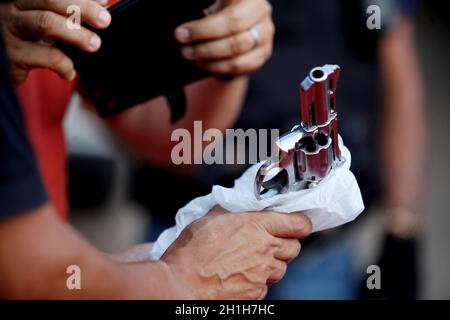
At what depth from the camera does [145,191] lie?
2.27m

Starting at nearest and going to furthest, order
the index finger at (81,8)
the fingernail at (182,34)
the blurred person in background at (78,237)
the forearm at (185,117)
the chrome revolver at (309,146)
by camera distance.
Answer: the blurred person in background at (78,237), the chrome revolver at (309,146), the index finger at (81,8), the fingernail at (182,34), the forearm at (185,117)

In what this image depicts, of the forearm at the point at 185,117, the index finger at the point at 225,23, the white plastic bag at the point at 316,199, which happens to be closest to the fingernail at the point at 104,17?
the index finger at the point at 225,23

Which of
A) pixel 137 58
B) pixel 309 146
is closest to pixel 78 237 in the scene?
pixel 309 146

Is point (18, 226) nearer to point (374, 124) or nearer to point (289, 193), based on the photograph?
point (289, 193)

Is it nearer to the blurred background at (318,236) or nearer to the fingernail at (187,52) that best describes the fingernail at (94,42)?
the fingernail at (187,52)

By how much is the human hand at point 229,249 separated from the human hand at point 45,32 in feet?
1.14

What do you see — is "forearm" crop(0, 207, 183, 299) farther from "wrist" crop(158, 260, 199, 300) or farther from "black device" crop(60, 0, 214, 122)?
"black device" crop(60, 0, 214, 122)

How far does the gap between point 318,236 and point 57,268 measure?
108cm

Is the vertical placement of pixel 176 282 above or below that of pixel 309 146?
below

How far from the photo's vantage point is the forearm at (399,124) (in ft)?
7.83

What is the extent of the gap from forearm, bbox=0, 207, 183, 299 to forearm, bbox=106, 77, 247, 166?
67cm

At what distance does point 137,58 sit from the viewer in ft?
4.98

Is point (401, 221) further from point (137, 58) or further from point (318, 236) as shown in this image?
point (137, 58)
